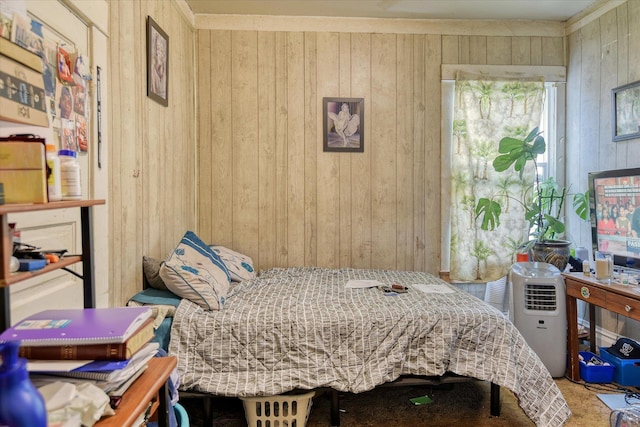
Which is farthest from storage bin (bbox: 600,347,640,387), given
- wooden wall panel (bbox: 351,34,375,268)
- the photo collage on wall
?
the photo collage on wall

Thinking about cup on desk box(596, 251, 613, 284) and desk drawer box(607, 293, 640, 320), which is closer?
desk drawer box(607, 293, 640, 320)

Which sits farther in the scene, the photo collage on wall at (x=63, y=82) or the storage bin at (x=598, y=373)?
the storage bin at (x=598, y=373)

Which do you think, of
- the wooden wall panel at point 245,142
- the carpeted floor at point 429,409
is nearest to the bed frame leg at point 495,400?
the carpeted floor at point 429,409

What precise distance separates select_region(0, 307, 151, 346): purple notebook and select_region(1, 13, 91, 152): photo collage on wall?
0.77 m

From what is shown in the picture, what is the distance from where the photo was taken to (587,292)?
2506mm

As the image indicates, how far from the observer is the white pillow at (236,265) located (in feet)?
9.27

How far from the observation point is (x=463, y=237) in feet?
11.3

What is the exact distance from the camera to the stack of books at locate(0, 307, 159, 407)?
88 cm

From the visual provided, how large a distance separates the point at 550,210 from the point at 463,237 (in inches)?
30.8

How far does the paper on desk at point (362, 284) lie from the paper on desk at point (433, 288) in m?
0.26

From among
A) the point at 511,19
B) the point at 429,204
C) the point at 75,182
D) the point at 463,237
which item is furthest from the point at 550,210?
the point at 75,182

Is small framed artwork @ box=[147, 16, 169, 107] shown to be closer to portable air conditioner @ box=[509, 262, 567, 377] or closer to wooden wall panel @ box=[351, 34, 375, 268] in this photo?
wooden wall panel @ box=[351, 34, 375, 268]

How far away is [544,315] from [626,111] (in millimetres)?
1608

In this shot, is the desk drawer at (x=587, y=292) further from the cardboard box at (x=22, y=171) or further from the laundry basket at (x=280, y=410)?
the cardboard box at (x=22, y=171)
